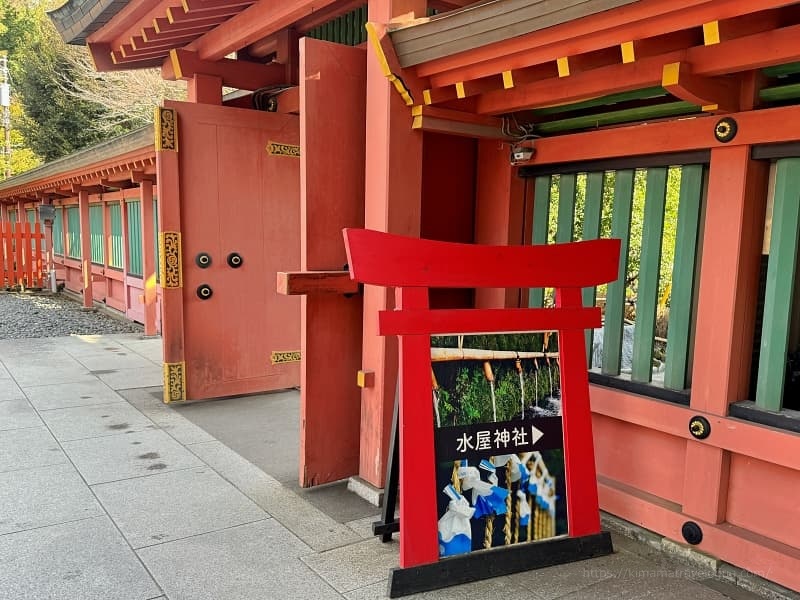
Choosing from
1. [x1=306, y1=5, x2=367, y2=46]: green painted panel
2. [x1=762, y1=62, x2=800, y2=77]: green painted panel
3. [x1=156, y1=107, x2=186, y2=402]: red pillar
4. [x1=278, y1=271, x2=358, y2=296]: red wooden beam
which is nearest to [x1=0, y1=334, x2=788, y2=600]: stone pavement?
[x1=156, y1=107, x2=186, y2=402]: red pillar

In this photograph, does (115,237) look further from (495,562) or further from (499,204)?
(495,562)

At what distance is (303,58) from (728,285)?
231 cm

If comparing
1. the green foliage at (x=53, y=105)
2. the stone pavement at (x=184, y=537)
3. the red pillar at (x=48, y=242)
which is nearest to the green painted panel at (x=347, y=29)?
the stone pavement at (x=184, y=537)

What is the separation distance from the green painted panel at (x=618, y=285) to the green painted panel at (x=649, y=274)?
0.34ft

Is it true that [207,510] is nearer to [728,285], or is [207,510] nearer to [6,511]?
[6,511]

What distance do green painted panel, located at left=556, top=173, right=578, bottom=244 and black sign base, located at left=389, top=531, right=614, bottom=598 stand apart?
1541 mm

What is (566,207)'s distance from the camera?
335cm

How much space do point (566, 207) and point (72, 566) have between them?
9.52 feet

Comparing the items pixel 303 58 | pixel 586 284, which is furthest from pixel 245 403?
pixel 586 284

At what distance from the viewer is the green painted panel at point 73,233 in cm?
1283

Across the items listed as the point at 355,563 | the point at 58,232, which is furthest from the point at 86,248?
the point at 355,563

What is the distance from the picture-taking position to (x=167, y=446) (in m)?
4.15

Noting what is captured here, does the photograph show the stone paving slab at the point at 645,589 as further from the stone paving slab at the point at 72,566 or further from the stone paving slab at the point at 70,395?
the stone paving slab at the point at 70,395

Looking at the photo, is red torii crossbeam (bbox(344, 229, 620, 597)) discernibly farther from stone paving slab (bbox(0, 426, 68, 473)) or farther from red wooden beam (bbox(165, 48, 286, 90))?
red wooden beam (bbox(165, 48, 286, 90))
